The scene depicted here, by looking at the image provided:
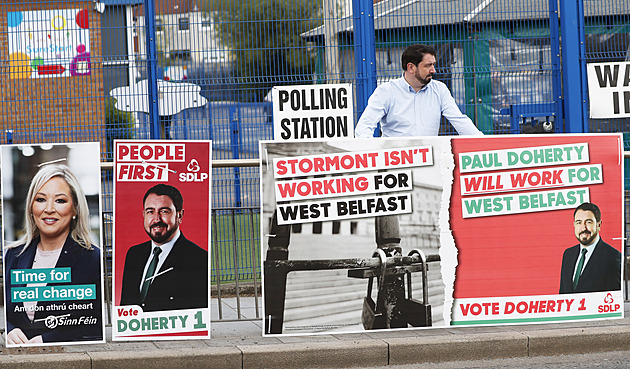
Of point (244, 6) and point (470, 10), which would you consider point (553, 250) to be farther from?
point (244, 6)

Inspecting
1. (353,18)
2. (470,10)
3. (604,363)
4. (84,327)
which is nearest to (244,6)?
(353,18)

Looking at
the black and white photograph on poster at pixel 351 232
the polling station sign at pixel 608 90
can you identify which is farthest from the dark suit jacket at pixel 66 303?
the polling station sign at pixel 608 90

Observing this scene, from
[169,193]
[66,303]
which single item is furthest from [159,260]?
[66,303]

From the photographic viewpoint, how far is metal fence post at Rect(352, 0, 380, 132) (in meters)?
8.84

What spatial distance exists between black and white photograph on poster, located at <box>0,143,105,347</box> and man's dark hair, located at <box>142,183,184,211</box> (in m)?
0.36

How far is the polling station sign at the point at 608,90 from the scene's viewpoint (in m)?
8.84

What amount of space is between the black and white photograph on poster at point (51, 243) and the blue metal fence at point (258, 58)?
191 centimetres

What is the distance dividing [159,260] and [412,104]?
244 cm

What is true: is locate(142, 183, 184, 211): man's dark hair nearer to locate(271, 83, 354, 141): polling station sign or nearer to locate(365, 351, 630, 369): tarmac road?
locate(365, 351, 630, 369): tarmac road

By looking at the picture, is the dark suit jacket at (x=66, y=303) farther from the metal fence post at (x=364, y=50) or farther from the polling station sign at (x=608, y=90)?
the polling station sign at (x=608, y=90)

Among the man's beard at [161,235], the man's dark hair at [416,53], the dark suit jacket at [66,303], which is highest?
the man's dark hair at [416,53]

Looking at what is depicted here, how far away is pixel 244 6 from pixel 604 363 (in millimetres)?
4729

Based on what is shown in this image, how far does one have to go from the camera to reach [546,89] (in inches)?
361

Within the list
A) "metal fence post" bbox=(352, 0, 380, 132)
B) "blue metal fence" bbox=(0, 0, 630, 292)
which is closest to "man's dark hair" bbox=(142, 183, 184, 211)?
"blue metal fence" bbox=(0, 0, 630, 292)
